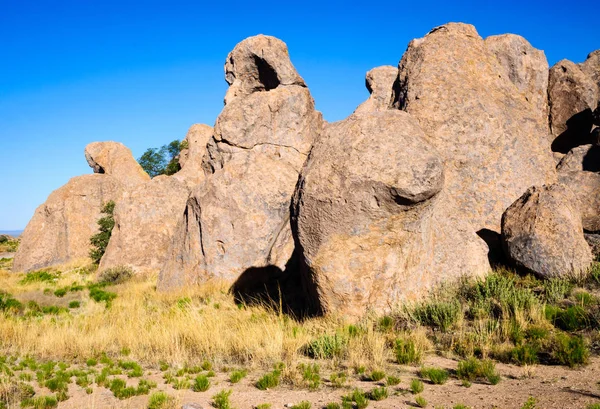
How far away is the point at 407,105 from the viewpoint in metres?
11.9

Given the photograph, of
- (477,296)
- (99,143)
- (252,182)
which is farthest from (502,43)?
(99,143)

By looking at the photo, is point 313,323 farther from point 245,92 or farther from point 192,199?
point 245,92

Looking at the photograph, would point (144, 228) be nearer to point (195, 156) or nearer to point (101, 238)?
point (195, 156)

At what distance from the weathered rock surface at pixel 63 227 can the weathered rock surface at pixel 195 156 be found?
20.0 feet

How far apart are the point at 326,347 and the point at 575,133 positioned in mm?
13199

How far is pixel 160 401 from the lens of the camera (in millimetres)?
5219

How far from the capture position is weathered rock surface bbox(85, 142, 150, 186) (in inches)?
1060

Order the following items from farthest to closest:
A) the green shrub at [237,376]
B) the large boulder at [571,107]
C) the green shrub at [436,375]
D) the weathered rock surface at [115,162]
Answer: the weathered rock surface at [115,162] < the large boulder at [571,107] < the green shrub at [237,376] < the green shrub at [436,375]

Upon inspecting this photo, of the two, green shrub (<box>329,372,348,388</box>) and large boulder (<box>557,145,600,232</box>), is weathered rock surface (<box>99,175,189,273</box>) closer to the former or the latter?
green shrub (<box>329,372,348,388</box>)

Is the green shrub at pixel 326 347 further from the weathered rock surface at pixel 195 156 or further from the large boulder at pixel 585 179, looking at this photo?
the weathered rock surface at pixel 195 156

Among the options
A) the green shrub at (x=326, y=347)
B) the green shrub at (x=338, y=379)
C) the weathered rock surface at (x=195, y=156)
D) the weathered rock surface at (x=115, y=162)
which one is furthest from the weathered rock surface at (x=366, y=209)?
the weathered rock surface at (x=115, y=162)

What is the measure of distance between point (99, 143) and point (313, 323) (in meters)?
25.6

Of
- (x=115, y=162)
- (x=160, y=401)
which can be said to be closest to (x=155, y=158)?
(x=115, y=162)

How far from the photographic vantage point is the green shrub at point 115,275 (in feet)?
50.9
